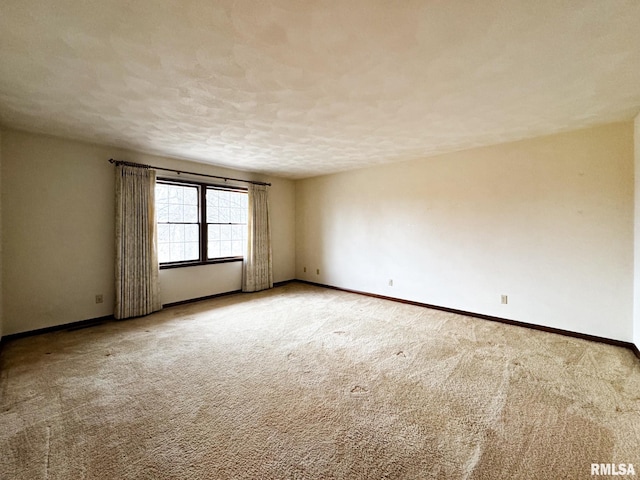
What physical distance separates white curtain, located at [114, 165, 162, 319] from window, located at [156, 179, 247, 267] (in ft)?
0.82

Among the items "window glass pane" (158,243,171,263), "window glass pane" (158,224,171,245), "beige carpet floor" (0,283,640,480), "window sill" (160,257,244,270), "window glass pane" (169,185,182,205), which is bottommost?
"beige carpet floor" (0,283,640,480)

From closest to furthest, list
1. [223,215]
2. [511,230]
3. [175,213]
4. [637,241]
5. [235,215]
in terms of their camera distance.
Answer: [637,241] → [511,230] → [175,213] → [223,215] → [235,215]

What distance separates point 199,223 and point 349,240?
2.91m

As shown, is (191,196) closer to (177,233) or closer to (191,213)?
(191,213)

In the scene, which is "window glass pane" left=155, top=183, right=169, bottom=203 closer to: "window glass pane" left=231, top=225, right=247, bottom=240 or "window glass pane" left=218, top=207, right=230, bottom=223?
"window glass pane" left=218, top=207, right=230, bottom=223

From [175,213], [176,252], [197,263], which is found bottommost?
[197,263]

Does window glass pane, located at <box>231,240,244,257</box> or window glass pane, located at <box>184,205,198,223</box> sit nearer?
window glass pane, located at <box>184,205,198,223</box>

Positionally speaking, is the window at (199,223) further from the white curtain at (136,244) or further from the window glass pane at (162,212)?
the white curtain at (136,244)

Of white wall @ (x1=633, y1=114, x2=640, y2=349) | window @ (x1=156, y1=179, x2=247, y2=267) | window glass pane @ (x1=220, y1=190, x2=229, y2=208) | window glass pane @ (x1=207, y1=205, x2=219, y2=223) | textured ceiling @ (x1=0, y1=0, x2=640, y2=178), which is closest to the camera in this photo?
textured ceiling @ (x1=0, y1=0, x2=640, y2=178)

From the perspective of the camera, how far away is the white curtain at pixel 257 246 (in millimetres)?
5586

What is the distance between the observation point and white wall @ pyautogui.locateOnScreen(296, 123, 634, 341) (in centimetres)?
316

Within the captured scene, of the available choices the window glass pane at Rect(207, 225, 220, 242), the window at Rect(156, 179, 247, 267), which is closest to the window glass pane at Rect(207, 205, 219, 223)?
the window at Rect(156, 179, 247, 267)

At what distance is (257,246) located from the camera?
568 cm

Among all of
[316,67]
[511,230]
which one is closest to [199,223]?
[316,67]
